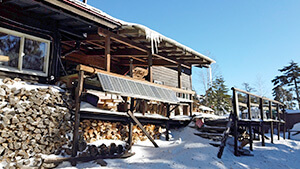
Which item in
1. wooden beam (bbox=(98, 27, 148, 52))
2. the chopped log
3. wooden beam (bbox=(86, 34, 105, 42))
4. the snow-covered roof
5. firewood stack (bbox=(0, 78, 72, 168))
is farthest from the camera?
wooden beam (bbox=(86, 34, 105, 42))

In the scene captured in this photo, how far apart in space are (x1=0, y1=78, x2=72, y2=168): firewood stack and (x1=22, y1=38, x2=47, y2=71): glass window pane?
908 millimetres

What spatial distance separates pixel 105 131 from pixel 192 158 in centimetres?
312

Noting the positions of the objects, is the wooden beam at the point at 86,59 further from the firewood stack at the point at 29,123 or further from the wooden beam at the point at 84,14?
the firewood stack at the point at 29,123

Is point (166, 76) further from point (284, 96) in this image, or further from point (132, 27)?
point (284, 96)

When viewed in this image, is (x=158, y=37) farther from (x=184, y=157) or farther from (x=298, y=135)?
(x=298, y=135)

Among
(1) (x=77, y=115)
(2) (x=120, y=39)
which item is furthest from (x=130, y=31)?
(1) (x=77, y=115)

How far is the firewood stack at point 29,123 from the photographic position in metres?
5.79

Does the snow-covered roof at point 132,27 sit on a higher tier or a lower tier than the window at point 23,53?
higher

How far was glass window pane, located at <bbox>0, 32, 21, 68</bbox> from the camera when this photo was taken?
6.92m

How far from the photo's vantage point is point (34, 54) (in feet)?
25.3

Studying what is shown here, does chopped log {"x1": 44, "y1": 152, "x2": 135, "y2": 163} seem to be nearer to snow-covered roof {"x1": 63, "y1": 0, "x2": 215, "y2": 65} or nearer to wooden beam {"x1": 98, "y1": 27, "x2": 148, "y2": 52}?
snow-covered roof {"x1": 63, "y1": 0, "x2": 215, "y2": 65}

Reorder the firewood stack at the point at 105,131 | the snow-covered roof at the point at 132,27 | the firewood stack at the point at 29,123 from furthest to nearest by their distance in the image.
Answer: the firewood stack at the point at 105,131
the snow-covered roof at the point at 132,27
the firewood stack at the point at 29,123

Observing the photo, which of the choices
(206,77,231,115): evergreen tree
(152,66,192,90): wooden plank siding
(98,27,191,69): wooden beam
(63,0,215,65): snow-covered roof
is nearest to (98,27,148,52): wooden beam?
(98,27,191,69): wooden beam

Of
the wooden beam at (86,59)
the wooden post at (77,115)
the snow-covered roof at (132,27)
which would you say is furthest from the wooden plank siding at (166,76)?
the wooden post at (77,115)
